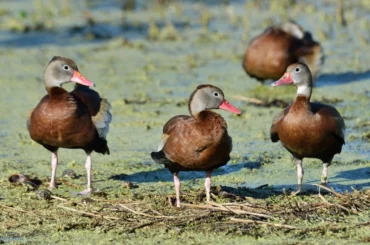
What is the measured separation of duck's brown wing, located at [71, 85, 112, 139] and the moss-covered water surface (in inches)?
18.4

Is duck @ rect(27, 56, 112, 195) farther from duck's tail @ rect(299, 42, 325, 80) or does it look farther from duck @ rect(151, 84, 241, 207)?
duck's tail @ rect(299, 42, 325, 80)

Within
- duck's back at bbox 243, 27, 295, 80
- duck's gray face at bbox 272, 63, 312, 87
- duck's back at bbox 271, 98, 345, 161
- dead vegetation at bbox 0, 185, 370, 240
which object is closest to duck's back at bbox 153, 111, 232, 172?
dead vegetation at bbox 0, 185, 370, 240

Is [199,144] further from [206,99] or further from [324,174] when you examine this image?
[324,174]

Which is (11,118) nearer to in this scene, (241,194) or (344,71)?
(241,194)

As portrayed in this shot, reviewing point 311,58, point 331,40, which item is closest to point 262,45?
point 311,58

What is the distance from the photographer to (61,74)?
23.8 ft

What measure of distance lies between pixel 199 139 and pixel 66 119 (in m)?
1.19

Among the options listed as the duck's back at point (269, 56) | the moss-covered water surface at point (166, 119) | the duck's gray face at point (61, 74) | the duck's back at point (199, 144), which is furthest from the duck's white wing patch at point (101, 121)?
the duck's back at point (269, 56)

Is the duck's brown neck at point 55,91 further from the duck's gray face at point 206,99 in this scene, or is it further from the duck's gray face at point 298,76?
the duck's gray face at point 298,76

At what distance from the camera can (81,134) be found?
6.89m

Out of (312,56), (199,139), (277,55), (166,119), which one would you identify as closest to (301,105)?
(199,139)

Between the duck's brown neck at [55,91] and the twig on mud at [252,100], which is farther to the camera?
the twig on mud at [252,100]

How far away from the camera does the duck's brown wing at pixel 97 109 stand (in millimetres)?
7031

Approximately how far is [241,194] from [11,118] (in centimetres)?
368
